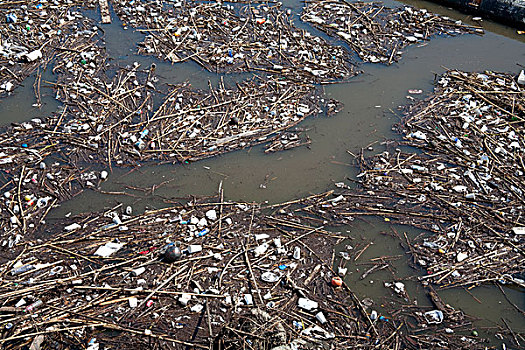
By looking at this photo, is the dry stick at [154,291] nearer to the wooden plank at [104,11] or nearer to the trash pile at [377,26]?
the trash pile at [377,26]

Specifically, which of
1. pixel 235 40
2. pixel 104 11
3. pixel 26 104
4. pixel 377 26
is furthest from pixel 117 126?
pixel 377 26

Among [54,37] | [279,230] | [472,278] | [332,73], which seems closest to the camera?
[472,278]

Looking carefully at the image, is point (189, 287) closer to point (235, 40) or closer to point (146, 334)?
point (146, 334)

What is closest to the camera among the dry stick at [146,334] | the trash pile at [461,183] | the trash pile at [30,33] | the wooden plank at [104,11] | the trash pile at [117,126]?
the dry stick at [146,334]

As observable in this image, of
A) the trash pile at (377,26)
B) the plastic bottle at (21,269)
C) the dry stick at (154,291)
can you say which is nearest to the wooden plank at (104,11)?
the trash pile at (377,26)

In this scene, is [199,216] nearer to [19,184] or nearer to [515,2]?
[19,184]

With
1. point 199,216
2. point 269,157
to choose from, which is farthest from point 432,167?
point 199,216
